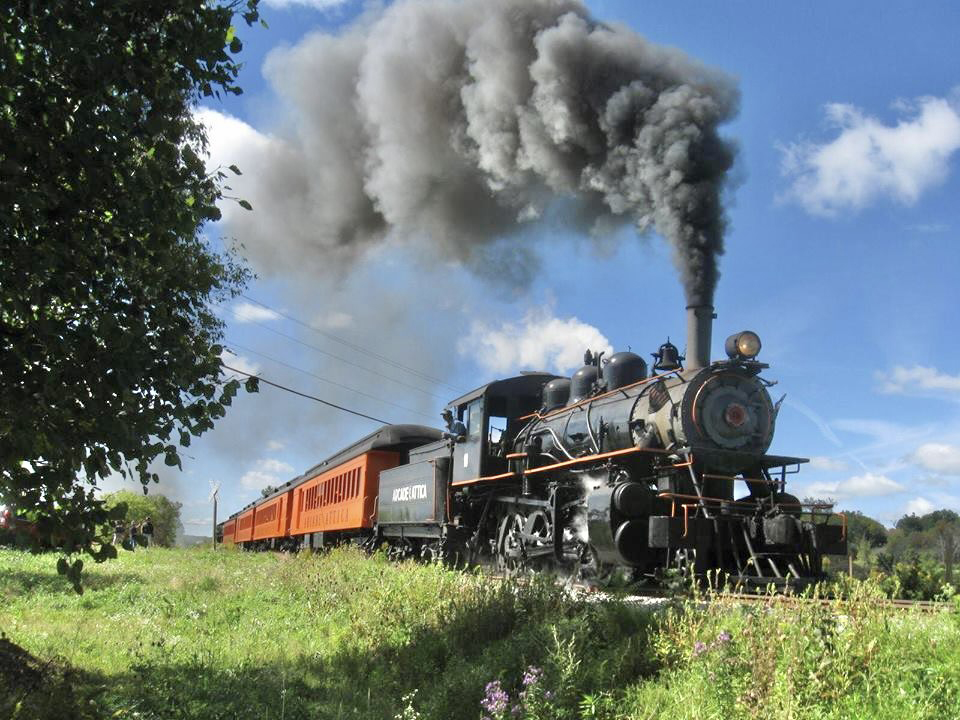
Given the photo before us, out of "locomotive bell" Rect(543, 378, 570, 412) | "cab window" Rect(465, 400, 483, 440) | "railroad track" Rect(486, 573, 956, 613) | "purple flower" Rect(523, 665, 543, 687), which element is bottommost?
"purple flower" Rect(523, 665, 543, 687)

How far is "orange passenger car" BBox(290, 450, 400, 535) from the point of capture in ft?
62.9

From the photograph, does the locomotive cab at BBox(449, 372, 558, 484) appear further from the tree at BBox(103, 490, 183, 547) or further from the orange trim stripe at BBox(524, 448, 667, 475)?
the tree at BBox(103, 490, 183, 547)

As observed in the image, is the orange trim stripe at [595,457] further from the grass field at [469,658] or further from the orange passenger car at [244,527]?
the orange passenger car at [244,527]

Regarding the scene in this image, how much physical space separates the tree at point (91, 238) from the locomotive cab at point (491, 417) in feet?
27.6

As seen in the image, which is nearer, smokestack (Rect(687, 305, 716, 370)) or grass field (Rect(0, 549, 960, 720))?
grass field (Rect(0, 549, 960, 720))

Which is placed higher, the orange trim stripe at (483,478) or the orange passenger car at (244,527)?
the orange trim stripe at (483,478)

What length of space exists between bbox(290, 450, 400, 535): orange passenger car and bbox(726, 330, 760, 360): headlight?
34.3 feet

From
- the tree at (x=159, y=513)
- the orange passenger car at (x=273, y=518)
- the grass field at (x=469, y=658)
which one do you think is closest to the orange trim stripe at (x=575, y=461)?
the grass field at (x=469, y=658)

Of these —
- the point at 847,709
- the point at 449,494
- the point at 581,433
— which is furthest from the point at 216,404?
the point at 449,494

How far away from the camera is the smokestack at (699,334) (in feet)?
36.2

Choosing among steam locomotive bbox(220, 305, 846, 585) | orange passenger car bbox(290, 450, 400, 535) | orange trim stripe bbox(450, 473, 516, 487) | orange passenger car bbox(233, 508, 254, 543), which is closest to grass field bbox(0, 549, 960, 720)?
steam locomotive bbox(220, 305, 846, 585)

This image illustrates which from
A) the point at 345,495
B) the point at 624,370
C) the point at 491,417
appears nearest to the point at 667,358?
the point at 624,370

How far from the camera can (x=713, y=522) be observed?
9.66m

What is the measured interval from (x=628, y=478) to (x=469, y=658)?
14.0 ft
